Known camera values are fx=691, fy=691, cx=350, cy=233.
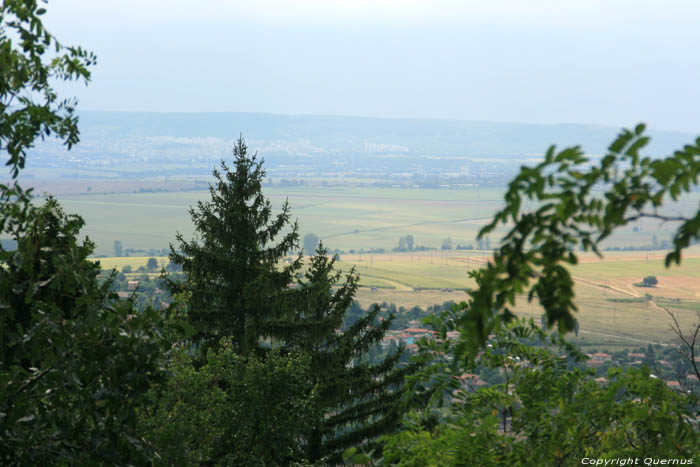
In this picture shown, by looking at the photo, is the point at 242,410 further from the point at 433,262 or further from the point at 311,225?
the point at 311,225

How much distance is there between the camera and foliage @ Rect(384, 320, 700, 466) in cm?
402

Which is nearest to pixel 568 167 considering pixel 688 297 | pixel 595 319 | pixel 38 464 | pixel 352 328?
pixel 38 464

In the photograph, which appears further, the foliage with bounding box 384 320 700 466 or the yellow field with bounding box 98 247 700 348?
the yellow field with bounding box 98 247 700 348

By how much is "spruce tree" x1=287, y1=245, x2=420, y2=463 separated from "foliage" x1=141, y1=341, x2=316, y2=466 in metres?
4.91

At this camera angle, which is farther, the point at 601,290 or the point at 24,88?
the point at 601,290

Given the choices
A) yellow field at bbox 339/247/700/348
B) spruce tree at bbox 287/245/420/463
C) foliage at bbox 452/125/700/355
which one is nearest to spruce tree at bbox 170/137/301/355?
spruce tree at bbox 287/245/420/463

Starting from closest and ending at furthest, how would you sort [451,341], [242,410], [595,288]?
[451,341]
[242,410]
[595,288]

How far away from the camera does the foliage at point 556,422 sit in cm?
402

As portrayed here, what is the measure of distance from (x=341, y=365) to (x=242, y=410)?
629 cm

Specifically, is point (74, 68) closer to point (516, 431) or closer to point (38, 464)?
point (38, 464)

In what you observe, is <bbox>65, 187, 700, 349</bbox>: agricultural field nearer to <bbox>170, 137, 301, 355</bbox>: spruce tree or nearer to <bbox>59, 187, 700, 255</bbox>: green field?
<bbox>59, 187, 700, 255</bbox>: green field

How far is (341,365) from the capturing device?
17.8 meters

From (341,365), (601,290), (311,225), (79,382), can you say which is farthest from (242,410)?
(311,225)

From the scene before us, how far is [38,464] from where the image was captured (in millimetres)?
3295
